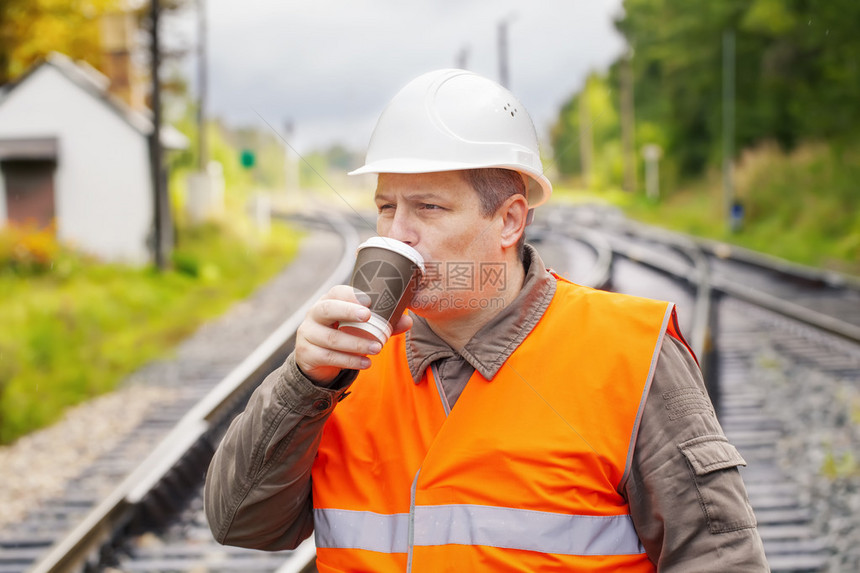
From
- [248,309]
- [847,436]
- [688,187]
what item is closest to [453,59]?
[847,436]

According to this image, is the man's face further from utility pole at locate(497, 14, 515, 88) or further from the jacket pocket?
the jacket pocket

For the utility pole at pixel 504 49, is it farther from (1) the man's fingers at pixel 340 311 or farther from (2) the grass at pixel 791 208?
(2) the grass at pixel 791 208

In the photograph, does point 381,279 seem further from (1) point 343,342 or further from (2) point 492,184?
(2) point 492,184

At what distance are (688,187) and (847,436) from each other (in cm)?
2758

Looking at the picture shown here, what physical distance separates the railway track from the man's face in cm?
30

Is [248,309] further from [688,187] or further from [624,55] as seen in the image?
[688,187]

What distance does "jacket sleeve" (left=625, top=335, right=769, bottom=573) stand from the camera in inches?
55.8

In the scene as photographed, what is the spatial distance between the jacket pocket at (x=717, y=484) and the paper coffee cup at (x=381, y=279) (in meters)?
0.61

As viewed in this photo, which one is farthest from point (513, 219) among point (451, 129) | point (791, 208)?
point (791, 208)

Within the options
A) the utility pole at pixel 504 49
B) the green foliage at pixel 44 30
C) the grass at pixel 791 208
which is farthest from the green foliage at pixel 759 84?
the green foliage at pixel 44 30

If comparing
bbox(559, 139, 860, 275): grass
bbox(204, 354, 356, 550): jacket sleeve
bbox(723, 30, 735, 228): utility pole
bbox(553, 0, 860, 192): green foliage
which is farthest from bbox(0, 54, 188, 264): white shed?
bbox(723, 30, 735, 228): utility pole

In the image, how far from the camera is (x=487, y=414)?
1.58 m

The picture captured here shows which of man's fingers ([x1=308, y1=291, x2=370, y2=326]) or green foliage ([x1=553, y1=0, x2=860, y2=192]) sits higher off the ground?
green foliage ([x1=553, y1=0, x2=860, y2=192])

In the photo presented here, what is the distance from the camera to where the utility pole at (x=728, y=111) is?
21.9 m
